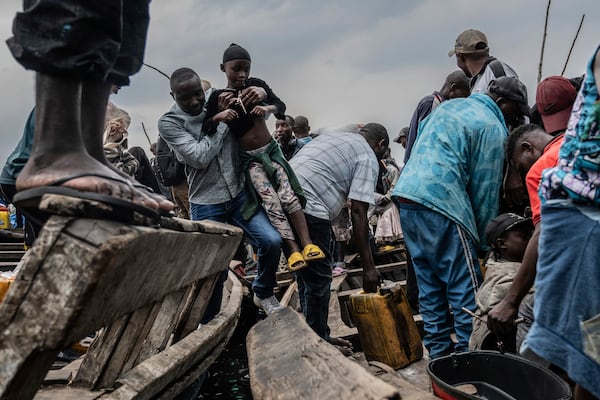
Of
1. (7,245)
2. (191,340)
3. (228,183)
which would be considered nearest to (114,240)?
(191,340)

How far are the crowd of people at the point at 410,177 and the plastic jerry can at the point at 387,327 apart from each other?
0.28 metres

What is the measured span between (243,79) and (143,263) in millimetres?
3245

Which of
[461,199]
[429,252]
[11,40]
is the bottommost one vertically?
[429,252]

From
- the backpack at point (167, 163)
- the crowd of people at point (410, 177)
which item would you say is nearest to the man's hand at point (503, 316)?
the crowd of people at point (410, 177)

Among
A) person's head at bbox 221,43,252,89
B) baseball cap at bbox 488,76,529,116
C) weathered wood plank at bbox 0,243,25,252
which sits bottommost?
weathered wood plank at bbox 0,243,25,252

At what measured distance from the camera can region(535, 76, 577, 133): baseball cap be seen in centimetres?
268

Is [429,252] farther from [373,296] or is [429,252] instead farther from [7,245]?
[7,245]

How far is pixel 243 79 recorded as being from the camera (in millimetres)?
4453

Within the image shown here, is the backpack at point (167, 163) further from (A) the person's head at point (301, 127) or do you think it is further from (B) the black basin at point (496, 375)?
(A) the person's head at point (301, 127)

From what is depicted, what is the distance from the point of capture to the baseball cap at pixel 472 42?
187 inches

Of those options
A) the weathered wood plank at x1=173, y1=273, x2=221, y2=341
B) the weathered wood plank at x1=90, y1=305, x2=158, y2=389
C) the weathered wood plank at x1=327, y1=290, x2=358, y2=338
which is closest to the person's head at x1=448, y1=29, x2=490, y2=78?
the weathered wood plank at x1=327, y1=290, x2=358, y2=338

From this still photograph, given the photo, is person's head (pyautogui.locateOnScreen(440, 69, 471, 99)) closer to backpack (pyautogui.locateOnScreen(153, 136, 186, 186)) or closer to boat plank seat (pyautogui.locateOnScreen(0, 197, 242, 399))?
backpack (pyautogui.locateOnScreen(153, 136, 186, 186))

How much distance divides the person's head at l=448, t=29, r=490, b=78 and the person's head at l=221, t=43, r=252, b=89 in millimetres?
1672

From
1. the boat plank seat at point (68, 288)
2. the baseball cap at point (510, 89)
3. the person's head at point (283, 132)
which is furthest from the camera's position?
the person's head at point (283, 132)
